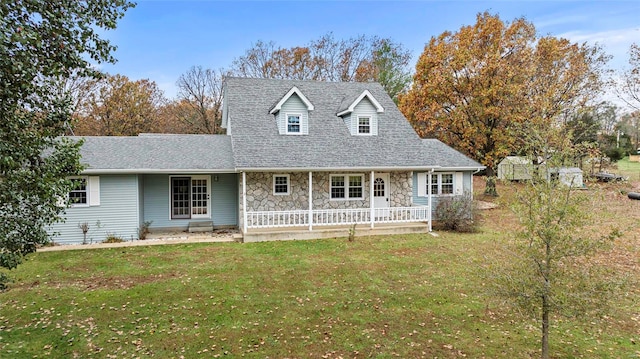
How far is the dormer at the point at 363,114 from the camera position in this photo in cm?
1608

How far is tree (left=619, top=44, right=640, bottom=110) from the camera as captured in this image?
23.8 m

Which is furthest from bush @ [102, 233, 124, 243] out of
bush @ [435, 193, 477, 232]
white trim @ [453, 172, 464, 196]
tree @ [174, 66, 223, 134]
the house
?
tree @ [174, 66, 223, 134]

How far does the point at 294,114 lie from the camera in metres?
15.7

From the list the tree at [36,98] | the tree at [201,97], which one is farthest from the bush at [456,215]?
the tree at [201,97]

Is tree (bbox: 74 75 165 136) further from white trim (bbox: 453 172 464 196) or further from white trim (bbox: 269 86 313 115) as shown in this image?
white trim (bbox: 453 172 464 196)

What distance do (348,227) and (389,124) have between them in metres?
5.71

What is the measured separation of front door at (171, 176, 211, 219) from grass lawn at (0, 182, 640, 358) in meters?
3.91

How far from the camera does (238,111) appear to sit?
16172 mm

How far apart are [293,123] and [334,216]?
4.50m

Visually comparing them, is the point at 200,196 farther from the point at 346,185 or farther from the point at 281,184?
the point at 346,185

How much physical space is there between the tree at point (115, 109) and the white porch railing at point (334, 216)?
23.8 m

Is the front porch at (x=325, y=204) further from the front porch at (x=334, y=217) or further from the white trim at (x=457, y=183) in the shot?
the white trim at (x=457, y=183)

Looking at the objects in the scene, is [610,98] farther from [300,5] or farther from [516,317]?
[516,317]

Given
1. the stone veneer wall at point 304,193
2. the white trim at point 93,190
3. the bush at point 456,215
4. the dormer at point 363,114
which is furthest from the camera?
the dormer at point 363,114
